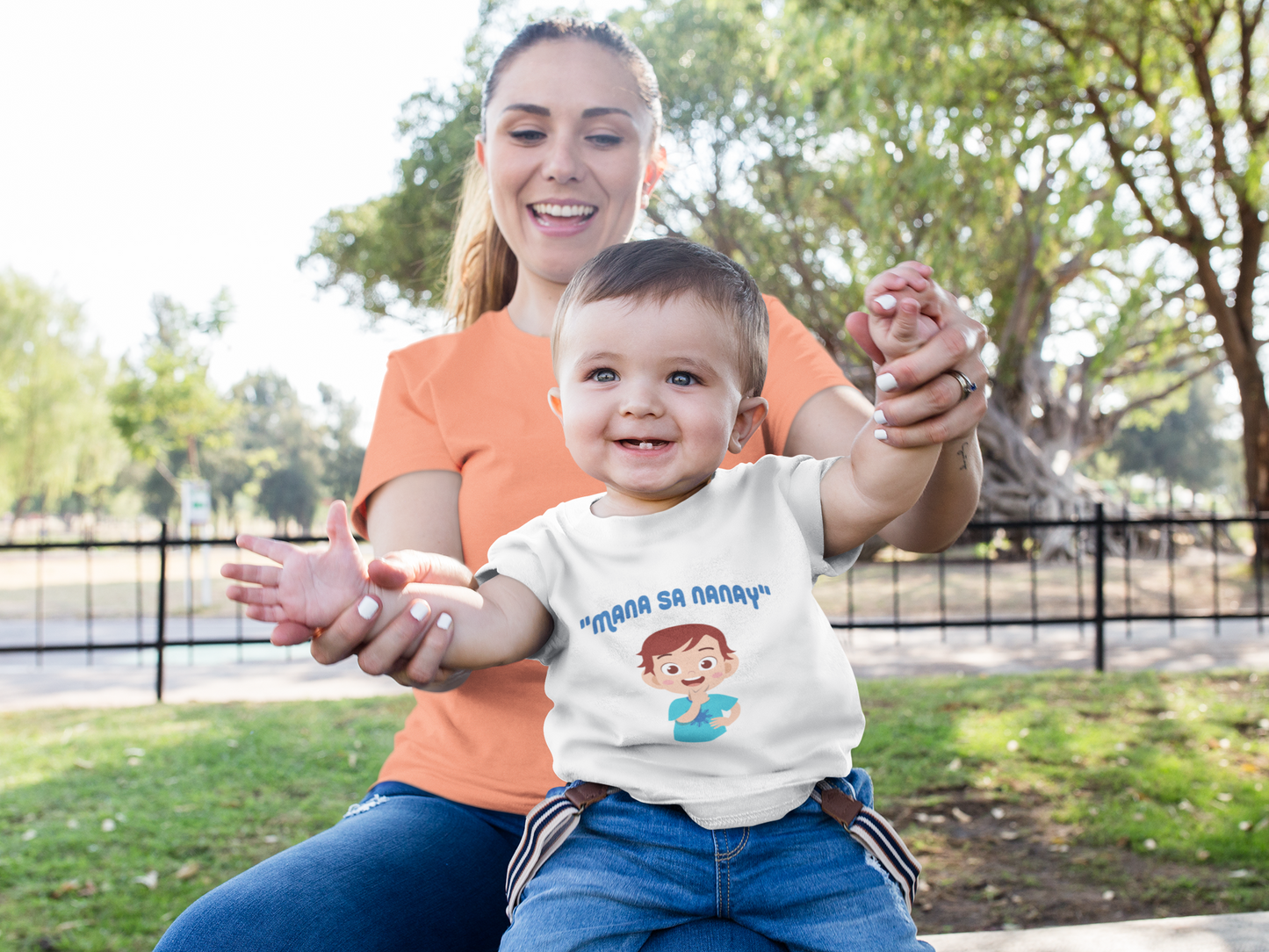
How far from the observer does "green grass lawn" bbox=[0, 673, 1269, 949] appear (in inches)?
157

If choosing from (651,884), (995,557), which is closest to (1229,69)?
(995,557)

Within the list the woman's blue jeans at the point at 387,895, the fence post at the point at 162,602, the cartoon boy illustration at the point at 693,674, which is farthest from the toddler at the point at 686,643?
the fence post at the point at 162,602

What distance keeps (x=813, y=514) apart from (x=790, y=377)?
0.51 m

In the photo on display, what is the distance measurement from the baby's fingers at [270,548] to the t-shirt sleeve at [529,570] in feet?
1.05

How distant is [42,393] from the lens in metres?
33.4

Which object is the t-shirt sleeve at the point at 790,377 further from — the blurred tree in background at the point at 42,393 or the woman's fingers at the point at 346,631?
the blurred tree in background at the point at 42,393

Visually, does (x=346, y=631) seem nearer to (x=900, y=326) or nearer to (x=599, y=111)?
(x=900, y=326)

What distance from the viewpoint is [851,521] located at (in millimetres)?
1264

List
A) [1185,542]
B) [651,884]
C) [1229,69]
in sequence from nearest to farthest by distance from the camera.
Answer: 1. [651,884]
2. [1229,69]
3. [1185,542]

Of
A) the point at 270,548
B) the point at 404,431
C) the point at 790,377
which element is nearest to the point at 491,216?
the point at 404,431

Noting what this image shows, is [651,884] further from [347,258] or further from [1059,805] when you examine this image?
[347,258]

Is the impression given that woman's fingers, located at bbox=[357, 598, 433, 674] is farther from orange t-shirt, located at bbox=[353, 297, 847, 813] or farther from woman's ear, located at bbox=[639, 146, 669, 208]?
woman's ear, located at bbox=[639, 146, 669, 208]

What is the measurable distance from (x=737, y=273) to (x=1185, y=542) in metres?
21.2

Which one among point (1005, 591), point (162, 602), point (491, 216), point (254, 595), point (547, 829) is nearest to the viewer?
point (254, 595)
